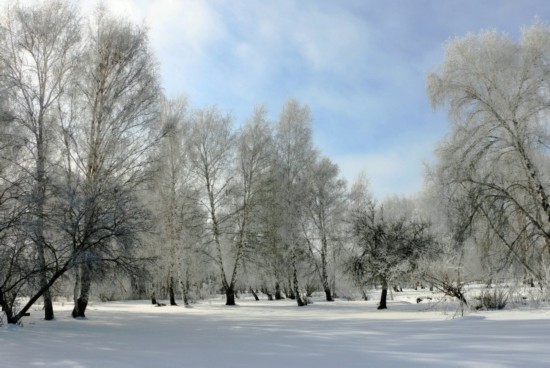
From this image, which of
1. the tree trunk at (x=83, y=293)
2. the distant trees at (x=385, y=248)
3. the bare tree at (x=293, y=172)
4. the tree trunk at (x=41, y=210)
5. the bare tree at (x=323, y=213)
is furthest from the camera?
the bare tree at (x=323, y=213)

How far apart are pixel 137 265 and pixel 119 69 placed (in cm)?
797

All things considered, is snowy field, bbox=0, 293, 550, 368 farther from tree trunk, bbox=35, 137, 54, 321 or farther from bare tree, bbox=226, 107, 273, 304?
bare tree, bbox=226, 107, 273, 304

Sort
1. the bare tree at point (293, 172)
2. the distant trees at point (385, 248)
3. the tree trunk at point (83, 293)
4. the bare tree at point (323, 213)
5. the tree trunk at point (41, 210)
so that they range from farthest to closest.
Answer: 1. the bare tree at point (323, 213)
2. the bare tree at point (293, 172)
3. the distant trees at point (385, 248)
4. the tree trunk at point (83, 293)
5. the tree trunk at point (41, 210)

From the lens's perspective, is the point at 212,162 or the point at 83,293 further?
the point at 212,162

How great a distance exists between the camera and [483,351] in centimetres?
580

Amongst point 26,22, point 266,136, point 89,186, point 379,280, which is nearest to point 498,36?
point 379,280

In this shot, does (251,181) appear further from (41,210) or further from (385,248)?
(41,210)

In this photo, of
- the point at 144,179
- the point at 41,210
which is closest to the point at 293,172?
the point at 144,179

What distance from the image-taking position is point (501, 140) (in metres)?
16.2

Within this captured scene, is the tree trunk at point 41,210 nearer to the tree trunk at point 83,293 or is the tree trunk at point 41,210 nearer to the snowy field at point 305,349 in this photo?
the tree trunk at point 83,293

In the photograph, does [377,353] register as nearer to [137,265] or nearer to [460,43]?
[137,265]

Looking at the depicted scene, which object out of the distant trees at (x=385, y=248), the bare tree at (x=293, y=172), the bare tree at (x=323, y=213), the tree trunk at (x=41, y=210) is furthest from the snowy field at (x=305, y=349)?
the bare tree at (x=323, y=213)

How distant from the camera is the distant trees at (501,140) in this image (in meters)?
15.7

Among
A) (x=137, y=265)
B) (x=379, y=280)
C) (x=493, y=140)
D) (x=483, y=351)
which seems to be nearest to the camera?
(x=483, y=351)
